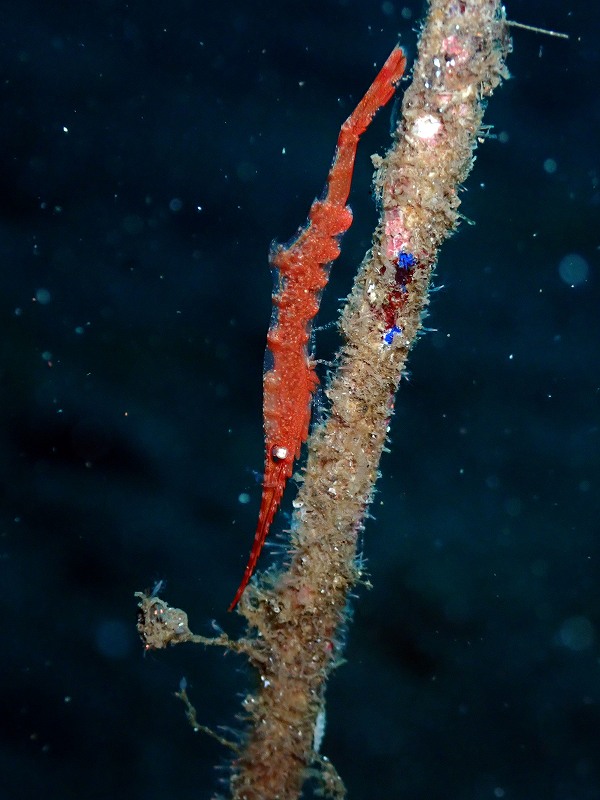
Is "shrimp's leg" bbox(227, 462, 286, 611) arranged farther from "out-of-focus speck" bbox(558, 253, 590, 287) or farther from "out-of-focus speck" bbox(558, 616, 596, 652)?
"out-of-focus speck" bbox(558, 616, 596, 652)

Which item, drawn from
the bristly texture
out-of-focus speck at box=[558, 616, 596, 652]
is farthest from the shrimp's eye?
out-of-focus speck at box=[558, 616, 596, 652]

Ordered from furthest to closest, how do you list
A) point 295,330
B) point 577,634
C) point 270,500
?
point 577,634 → point 295,330 → point 270,500

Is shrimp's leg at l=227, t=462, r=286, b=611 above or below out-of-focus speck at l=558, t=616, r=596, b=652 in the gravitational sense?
below

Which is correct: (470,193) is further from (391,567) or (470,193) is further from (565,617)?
(565,617)

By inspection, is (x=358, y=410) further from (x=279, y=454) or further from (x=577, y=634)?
(x=577, y=634)

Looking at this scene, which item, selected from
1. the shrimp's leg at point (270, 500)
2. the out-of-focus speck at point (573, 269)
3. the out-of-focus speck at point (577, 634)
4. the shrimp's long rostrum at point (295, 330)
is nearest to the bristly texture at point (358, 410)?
the shrimp's leg at point (270, 500)

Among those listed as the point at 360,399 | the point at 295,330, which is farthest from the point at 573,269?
the point at 360,399
